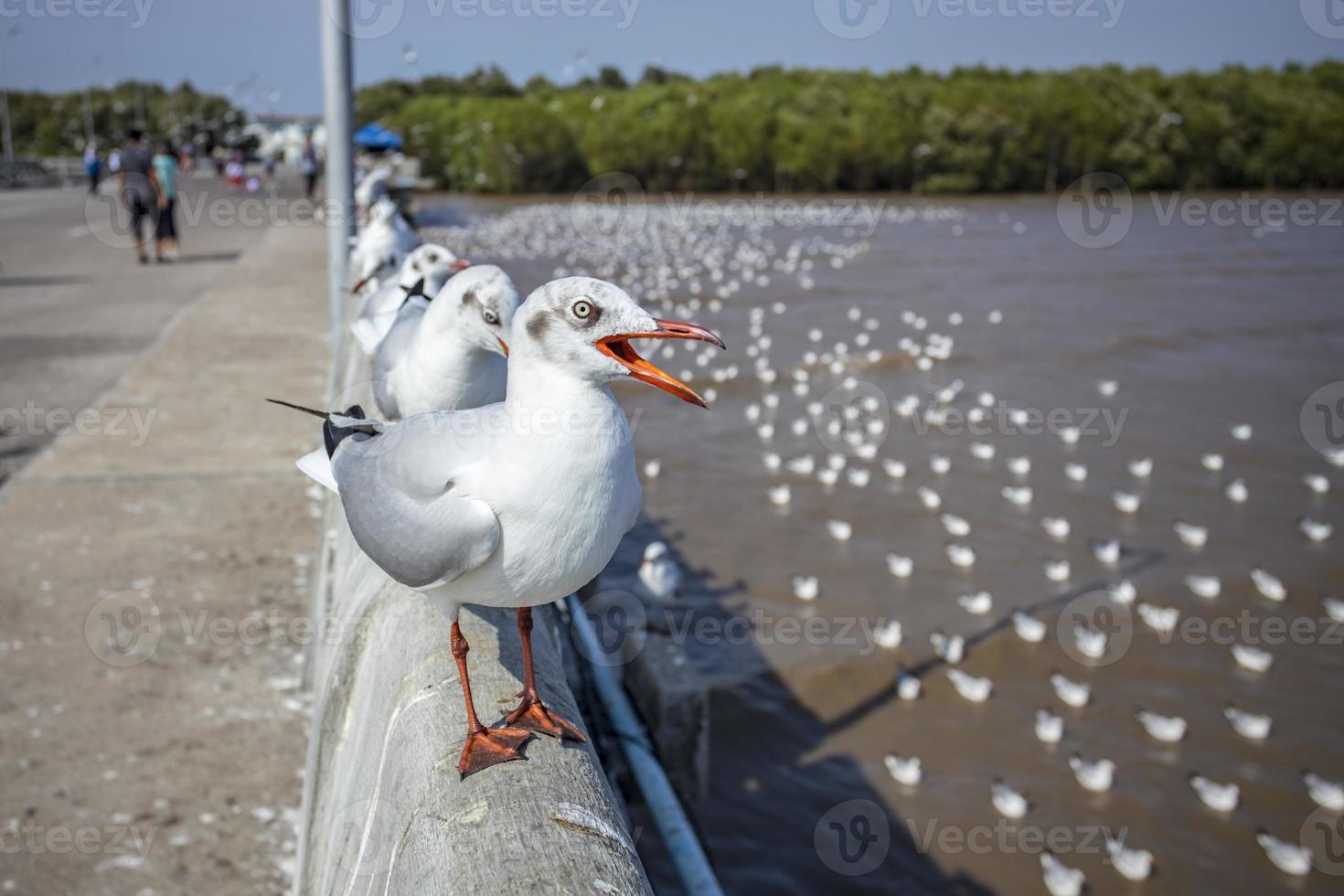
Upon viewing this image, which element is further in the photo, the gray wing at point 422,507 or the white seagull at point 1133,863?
the white seagull at point 1133,863

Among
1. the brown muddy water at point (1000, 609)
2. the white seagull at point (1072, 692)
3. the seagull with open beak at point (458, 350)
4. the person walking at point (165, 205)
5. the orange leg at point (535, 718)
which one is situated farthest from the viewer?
the person walking at point (165, 205)

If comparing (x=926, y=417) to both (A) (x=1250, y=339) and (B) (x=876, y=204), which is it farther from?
(B) (x=876, y=204)

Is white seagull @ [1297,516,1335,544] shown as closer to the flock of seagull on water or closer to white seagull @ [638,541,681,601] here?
the flock of seagull on water

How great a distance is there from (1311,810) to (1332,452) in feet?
20.3

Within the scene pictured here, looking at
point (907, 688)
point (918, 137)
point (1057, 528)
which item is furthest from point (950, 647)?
point (918, 137)

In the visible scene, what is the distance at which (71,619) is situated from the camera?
5227 mm

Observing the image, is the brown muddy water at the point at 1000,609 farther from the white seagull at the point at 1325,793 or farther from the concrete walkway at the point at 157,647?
the concrete walkway at the point at 157,647

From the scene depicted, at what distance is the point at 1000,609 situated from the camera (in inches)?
265

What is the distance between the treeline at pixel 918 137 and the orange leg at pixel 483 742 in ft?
151

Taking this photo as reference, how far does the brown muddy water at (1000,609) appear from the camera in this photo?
482 centimetres

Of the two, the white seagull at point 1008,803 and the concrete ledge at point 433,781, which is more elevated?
the concrete ledge at point 433,781

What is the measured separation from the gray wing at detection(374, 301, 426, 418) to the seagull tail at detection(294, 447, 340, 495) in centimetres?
68

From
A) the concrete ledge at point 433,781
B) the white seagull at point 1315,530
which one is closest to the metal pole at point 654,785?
the concrete ledge at point 433,781

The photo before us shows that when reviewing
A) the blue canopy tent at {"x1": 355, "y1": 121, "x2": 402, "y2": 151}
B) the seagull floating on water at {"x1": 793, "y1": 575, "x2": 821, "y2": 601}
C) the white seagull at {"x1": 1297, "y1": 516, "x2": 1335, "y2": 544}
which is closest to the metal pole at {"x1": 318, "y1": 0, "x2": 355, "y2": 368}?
the seagull floating on water at {"x1": 793, "y1": 575, "x2": 821, "y2": 601}
